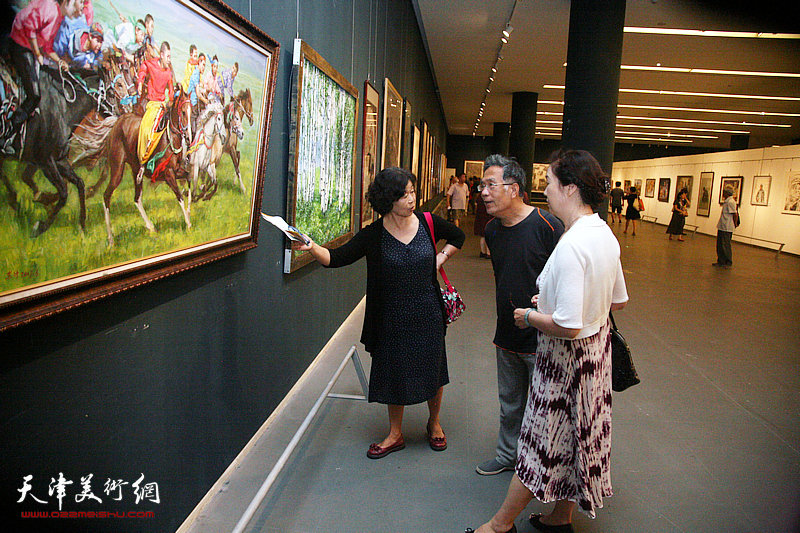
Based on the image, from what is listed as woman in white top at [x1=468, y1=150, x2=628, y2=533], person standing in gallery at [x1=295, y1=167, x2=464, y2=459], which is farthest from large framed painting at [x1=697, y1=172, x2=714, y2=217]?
woman in white top at [x1=468, y1=150, x2=628, y2=533]

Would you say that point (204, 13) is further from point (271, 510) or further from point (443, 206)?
point (443, 206)

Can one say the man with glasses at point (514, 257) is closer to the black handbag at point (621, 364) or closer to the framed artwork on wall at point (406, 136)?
the black handbag at point (621, 364)

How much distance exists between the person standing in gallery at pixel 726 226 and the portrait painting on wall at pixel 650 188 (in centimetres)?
2083

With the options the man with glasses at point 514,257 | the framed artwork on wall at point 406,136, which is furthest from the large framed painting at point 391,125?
the man with glasses at point 514,257

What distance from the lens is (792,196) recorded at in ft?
66.7

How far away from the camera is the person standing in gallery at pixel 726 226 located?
14720mm

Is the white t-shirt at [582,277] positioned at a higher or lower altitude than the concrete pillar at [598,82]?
lower

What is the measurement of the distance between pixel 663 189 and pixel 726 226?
1970 cm

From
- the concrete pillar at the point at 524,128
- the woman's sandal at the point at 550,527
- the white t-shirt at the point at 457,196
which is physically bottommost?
the woman's sandal at the point at 550,527

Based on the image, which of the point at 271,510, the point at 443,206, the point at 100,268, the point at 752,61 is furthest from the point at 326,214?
the point at 443,206

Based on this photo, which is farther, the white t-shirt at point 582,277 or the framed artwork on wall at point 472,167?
the framed artwork on wall at point 472,167

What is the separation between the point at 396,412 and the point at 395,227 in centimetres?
127

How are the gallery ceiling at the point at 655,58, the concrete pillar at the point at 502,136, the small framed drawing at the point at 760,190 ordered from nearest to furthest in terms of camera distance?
1. the gallery ceiling at the point at 655,58
2. the small framed drawing at the point at 760,190
3. the concrete pillar at the point at 502,136

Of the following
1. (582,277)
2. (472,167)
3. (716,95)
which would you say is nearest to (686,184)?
(716,95)
